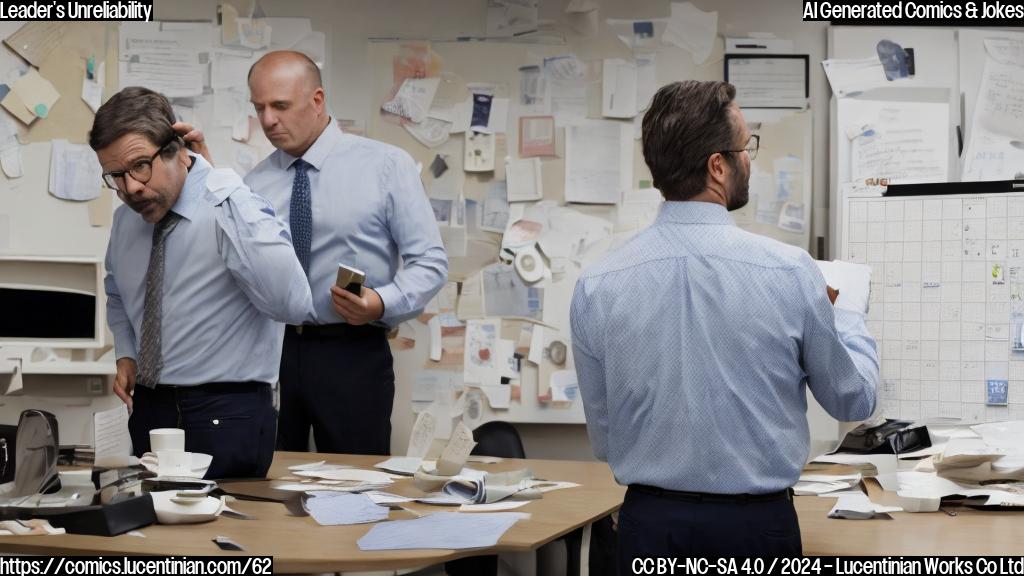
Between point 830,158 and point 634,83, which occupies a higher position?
point 634,83

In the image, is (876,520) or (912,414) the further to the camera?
(912,414)

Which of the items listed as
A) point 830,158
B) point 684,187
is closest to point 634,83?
point 830,158

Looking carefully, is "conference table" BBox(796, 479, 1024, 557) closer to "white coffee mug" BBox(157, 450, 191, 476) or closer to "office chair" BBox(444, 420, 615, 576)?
"office chair" BBox(444, 420, 615, 576)

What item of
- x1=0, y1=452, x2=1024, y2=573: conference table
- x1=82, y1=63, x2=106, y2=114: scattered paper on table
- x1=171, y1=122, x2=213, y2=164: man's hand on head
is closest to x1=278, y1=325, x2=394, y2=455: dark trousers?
x1=171, y1=122, x2=213, y2=164: man's hand on head

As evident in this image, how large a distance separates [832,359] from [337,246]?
193 centimetres

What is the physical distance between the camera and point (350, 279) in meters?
2.93

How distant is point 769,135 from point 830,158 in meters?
0.24

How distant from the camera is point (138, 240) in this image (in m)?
2.58

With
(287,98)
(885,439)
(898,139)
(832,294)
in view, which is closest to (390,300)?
(287,98)

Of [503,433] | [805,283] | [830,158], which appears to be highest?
[830,158]

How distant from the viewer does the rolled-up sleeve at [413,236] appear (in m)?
3.38

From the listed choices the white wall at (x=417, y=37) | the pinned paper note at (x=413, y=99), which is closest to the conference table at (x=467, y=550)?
the white wall at (x=417, y=37)

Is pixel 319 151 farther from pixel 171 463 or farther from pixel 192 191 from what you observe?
pixel 171 463

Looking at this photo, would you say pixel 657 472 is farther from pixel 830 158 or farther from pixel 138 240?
pixel 830 158
